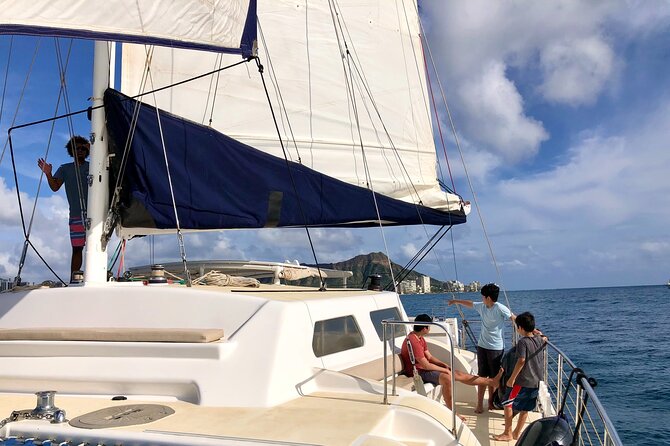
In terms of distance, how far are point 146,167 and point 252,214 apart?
4.88 feet

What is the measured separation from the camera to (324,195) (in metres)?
8.20

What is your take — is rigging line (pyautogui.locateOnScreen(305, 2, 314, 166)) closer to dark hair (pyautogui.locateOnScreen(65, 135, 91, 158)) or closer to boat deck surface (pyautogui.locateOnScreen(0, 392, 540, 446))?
dark hair (pyautogui.locateOnScreen(65, 135, 91, 158))

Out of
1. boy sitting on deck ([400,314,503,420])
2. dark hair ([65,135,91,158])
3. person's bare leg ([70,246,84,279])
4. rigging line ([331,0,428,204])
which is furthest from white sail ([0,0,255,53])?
rigging line ([331,0,428,204])

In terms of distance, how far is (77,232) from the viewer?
707 cm

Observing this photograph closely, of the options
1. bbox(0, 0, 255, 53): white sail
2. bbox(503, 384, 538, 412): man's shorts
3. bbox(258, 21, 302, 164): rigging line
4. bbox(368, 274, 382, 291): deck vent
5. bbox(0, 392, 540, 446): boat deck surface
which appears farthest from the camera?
bbox(258, 21, 302, 164): rigging line

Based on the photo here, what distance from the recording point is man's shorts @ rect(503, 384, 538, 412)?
18.7ft

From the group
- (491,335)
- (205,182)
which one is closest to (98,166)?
(205,182)

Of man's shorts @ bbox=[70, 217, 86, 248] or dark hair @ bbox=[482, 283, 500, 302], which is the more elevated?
man's shorts @ bbox=[70, 217, 86, 248]

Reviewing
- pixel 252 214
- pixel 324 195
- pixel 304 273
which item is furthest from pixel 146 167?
pixel 304 273

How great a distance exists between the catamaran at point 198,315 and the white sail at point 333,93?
2.4 inches

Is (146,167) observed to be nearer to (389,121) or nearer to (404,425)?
(404,425)

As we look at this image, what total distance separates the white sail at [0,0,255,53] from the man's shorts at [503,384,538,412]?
4.46 meters

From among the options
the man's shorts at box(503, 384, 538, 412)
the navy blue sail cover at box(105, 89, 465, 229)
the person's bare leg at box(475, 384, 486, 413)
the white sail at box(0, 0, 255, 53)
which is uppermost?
the white sail at box(0, 0, 255, 53)

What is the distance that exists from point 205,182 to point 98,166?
124cm
